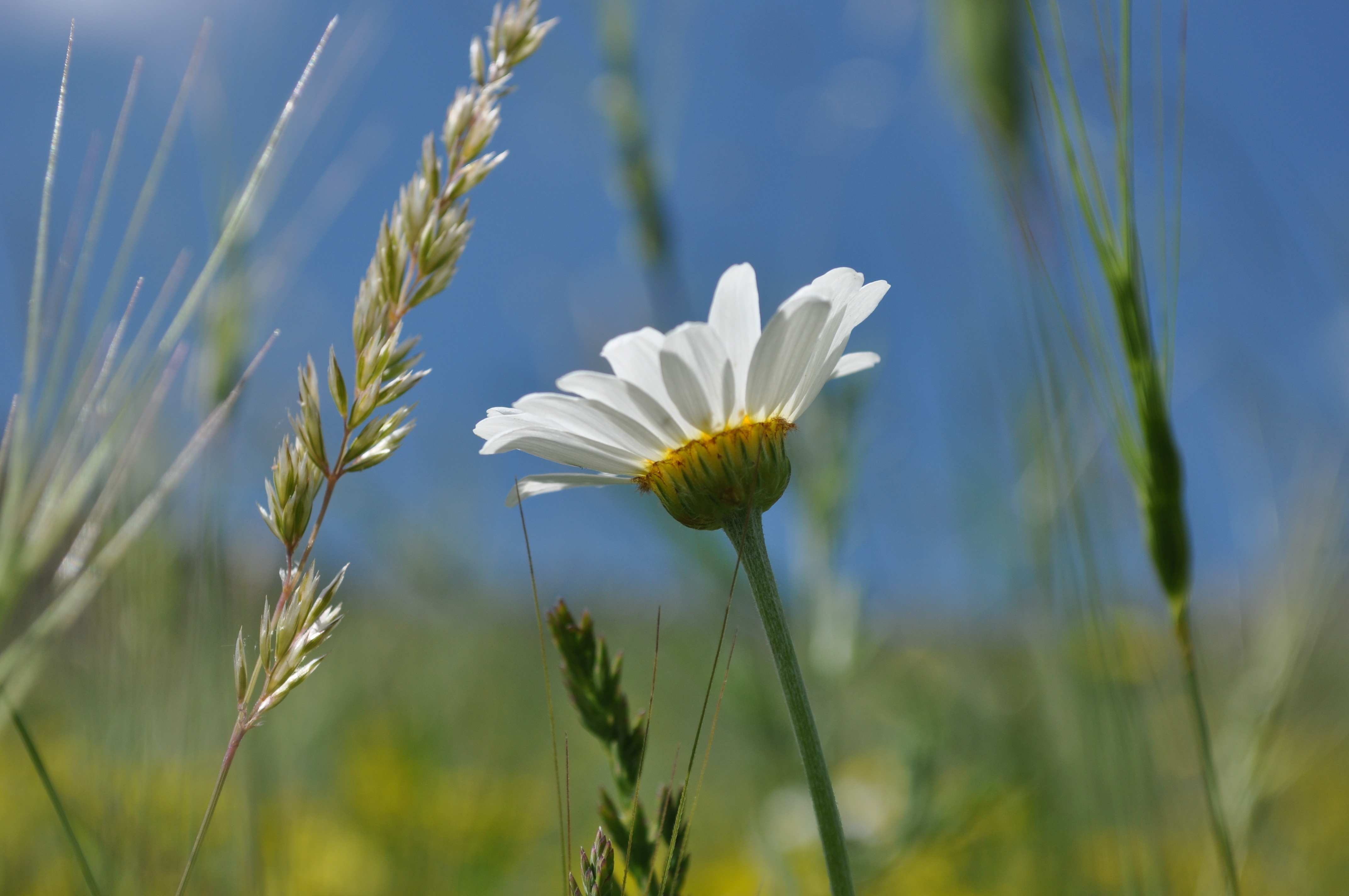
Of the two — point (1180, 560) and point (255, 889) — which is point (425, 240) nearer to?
point (1180, 560)

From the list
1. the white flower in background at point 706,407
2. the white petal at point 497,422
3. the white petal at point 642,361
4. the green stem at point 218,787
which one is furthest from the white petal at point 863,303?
the green stem at point 218,787

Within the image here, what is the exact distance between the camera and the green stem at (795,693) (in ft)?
1.42

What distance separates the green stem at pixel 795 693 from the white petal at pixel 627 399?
2.9 inches

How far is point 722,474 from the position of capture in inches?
22.8

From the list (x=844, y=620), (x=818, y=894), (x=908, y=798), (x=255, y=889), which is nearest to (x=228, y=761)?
Answer: (x=255, y=889)

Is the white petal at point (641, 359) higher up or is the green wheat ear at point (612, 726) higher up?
the white petal at point (641, 359)

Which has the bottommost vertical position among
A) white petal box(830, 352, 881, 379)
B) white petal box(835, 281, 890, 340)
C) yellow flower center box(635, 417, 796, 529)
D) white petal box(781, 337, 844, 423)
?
yellow flower center box(635, 417, 796, 529)

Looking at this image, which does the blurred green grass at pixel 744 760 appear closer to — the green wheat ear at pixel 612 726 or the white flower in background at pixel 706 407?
the green wheat ear at pixel 612 726

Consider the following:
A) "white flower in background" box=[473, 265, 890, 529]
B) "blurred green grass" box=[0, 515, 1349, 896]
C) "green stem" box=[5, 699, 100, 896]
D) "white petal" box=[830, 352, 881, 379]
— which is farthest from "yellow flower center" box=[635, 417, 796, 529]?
"green stem" box=[5, 699, 100, 896]

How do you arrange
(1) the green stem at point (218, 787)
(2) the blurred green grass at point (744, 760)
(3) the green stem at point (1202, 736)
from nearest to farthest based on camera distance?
(1) the green stem at point (218, 787)
(3) the green stem at point (1202, 736)
(2) the blurred green grass at point (744, 760)

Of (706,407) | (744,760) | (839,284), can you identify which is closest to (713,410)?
(706,407)

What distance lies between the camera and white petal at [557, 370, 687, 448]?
1.84ft

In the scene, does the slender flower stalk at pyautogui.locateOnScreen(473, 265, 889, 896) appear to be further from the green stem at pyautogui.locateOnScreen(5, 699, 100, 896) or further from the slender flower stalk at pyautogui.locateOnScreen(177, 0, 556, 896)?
the green stem at pyautogui.locateOnScreen(5, 699, 100, 896)

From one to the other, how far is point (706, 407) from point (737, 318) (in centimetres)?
7
